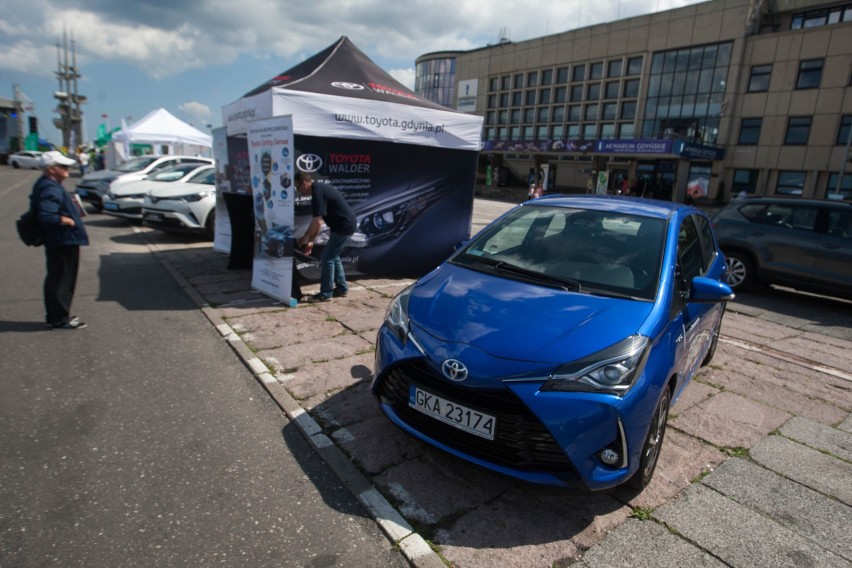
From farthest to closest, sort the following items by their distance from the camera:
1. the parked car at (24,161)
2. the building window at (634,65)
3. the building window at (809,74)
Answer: the building window at (634,65) → the parked car at (24,161) → the building window at (809,74)

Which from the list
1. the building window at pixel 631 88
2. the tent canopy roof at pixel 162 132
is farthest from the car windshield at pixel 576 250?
the building window at pixel 631 88

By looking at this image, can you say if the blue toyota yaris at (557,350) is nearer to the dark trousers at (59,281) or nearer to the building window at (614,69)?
the dark trousers at (59,281)

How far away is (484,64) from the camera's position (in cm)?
5503

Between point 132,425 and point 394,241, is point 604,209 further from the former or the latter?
point 394,241

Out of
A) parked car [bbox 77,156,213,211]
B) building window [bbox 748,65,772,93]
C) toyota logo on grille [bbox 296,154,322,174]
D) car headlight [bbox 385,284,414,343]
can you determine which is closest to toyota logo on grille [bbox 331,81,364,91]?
toyota logo on grille [bbox 296,154,322,174]

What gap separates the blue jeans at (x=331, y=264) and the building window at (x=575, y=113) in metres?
45.1

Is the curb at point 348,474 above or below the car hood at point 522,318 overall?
below

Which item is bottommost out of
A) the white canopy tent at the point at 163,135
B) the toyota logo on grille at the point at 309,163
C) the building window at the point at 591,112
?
the toyota logo on grille at the point at 309,163

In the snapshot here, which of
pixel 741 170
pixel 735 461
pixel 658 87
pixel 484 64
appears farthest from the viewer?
pixel 484 64

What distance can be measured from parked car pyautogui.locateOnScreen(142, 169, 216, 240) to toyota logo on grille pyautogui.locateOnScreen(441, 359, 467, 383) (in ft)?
28.8

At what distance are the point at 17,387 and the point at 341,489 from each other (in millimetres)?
2864

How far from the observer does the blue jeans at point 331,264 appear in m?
6.41

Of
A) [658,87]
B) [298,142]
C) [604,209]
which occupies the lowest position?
[604,209]

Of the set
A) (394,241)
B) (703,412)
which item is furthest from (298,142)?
(703,412)
